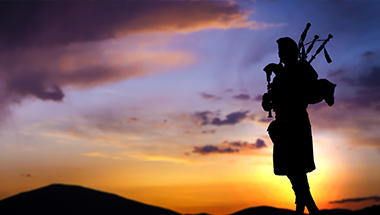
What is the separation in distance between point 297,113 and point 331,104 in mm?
681

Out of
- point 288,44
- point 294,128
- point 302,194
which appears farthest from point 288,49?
point 302,194

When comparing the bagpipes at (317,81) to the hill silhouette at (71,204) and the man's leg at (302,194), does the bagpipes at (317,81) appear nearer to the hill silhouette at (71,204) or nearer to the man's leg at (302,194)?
the man's leg at (302,194)

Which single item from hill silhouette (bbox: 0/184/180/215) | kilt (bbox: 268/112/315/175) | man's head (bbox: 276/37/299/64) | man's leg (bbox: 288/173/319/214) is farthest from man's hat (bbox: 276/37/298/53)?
hill silhouette (bbox: 0/184/180/215)

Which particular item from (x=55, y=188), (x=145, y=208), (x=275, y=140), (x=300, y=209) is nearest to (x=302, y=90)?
(x=275, y=140)

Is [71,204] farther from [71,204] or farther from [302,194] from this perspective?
[302,194]

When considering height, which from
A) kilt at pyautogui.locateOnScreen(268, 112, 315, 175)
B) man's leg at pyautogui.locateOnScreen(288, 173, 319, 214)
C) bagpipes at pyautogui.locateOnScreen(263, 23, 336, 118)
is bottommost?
man's leg at pyautogui.locateOnScreen(288, 173, 319, 214)

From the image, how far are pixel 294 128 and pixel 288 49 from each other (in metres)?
1.64

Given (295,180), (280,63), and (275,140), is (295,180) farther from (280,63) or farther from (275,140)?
(280,63)

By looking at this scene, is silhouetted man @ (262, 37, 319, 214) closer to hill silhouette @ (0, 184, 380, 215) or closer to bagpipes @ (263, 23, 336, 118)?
bagpipes @ (263, 23, 336, 118)

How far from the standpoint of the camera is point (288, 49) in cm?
770

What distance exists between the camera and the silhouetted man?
23.9 ft

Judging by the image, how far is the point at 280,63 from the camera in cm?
788

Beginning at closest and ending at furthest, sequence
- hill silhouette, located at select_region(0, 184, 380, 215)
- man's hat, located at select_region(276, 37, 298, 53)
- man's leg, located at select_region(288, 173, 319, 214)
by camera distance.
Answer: man's leg, located at select_region(288, 173, 319, 214) < man's hat, located at select_region(276, 37, 298, 53) < hill silhouette, located at select_region(0, 184, 380, 215)

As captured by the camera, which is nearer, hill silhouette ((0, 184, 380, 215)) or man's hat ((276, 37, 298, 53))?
man's hat ((276, 37, 298, 53))
